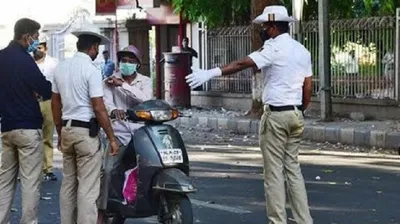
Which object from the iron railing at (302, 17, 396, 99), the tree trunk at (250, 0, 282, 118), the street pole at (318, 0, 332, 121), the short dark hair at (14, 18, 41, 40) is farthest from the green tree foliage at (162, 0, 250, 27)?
the short dark hair at (14, 18, 41, 40)

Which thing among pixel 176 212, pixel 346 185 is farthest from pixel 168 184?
pixel 346 185

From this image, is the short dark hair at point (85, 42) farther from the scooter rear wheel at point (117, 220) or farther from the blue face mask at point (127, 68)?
the scooter rear wheel at point (117, 220)

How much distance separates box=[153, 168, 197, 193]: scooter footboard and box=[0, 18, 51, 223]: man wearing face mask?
1118 mm

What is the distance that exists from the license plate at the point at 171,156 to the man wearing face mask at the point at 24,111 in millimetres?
1121

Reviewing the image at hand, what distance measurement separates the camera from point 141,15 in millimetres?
30453

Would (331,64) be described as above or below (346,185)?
above

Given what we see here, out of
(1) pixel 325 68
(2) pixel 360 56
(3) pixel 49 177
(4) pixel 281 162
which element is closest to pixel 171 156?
(4) pixel 281 162

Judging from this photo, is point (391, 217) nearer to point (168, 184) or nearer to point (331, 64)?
point (168, 184)

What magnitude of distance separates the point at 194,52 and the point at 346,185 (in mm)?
13571

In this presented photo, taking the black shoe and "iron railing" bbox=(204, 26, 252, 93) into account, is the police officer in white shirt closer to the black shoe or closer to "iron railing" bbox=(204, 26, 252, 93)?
the black shoe

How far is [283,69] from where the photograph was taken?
763 cm

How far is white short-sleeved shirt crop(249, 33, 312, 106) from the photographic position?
7590mm

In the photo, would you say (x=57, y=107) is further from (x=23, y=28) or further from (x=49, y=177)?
(x=49, y=177)

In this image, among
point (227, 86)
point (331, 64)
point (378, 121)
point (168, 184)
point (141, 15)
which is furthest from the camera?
point (141, 15)
